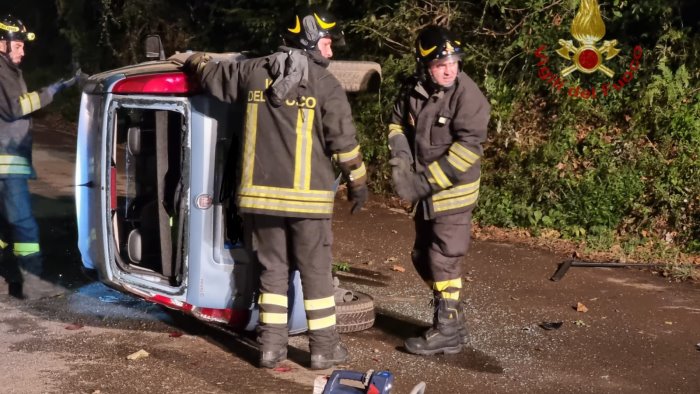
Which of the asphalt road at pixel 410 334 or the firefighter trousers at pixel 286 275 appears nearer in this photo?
the asphalt road at pixel 410 334

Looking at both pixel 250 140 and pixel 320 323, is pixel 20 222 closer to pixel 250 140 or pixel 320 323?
pixel 250 140

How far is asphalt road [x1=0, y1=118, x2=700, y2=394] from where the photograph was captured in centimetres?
563

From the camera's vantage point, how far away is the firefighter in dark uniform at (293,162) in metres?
5.57

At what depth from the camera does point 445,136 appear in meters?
6.03

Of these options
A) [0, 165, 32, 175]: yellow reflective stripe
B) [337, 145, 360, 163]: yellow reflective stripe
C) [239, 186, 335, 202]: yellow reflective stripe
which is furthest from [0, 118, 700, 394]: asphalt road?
[337, 145, 360, 163]: yellow reflective stripe

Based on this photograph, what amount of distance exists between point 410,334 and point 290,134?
1.74m

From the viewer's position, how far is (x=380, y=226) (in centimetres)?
971

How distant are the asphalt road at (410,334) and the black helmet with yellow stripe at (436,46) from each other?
1786 mm

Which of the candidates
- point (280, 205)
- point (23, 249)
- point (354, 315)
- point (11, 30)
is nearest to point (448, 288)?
point (354, 315)

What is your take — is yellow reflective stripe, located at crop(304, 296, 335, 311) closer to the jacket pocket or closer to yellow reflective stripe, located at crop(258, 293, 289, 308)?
yellow reflective stripe, located at crop(258, 293, 289, 308)

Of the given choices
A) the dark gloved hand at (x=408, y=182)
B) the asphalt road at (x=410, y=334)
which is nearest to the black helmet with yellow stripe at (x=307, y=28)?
the dark gloved hand at (x=408, y=182)

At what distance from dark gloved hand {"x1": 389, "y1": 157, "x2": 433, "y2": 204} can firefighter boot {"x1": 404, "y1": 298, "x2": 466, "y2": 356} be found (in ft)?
2.32

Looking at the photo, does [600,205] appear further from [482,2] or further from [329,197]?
[329,197]

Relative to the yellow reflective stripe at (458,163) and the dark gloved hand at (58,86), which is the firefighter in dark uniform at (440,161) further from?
the dark gloved hand at (58,86)
